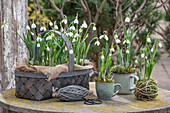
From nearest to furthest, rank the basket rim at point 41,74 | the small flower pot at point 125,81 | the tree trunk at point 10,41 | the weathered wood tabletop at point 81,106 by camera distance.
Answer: the weathered wood tabletop at point 81,106 → the basket rim at point 41,74 → the small flower pot at point 125,81 → the tree trunk at point 10,41

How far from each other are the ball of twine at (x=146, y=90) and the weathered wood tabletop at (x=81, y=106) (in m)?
0.04

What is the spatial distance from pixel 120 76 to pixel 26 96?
0.66m

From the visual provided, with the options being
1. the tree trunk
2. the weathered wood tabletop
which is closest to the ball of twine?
the weathered wood tabletop

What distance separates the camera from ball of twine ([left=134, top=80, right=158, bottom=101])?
1.69 m

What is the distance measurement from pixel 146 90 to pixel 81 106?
452mm

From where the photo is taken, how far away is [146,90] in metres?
1.69

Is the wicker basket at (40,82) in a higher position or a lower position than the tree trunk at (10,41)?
lower

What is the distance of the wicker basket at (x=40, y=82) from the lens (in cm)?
164

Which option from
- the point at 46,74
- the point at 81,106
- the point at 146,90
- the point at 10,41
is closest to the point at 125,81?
the point at 146,90

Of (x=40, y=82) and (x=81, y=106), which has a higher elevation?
(x=40, y=82)

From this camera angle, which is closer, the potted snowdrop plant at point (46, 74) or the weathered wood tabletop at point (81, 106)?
the weathered wood tabletop at point (81, 106)

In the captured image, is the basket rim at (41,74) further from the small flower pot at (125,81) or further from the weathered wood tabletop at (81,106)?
the small flower pot at (125,81)

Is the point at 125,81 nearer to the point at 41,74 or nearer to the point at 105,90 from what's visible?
the point at 105,90

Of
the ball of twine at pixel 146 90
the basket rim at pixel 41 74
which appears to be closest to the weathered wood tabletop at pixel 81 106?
the ball of twine at pixel 146 90
